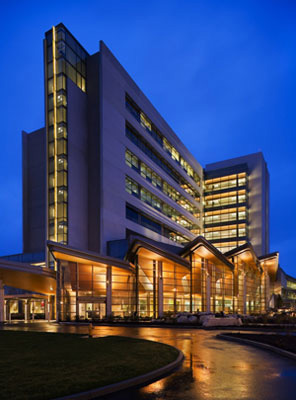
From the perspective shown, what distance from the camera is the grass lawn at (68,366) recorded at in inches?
312

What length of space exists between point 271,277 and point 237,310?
2376 centimetres

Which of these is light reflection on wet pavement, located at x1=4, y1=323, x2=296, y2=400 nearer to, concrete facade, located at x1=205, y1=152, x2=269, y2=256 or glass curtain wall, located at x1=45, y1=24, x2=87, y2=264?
glass curtain wall, located at x1=45, y1=24, x2=87, y2=264

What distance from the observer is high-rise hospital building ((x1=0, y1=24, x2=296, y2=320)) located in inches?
1565

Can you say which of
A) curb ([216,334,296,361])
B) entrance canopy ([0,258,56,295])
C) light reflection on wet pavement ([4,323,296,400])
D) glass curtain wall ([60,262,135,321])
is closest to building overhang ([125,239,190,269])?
glass curtain wall ([60,262,135,321])

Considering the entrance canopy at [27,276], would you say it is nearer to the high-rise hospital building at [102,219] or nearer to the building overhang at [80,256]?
the high-rise hospital building at [102,219]

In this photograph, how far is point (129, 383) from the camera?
8773 mm

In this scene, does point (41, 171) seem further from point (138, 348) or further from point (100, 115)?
point (138, 348)

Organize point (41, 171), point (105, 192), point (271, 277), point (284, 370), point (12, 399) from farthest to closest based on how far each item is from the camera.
A: point (271, 277), point (41, 171), point (105, 192), point (284, 370), point (12, 399)

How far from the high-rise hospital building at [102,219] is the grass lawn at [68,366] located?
20514 millimetres

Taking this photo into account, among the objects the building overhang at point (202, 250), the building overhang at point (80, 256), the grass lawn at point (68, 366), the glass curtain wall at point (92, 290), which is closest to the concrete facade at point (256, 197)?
the building overhang at point (202, 250)

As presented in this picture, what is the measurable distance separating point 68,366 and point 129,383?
2.54 meters

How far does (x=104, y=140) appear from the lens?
47.5m

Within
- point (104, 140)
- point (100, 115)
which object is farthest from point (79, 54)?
point (104, 140)

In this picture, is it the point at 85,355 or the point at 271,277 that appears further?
the point at 271,277
